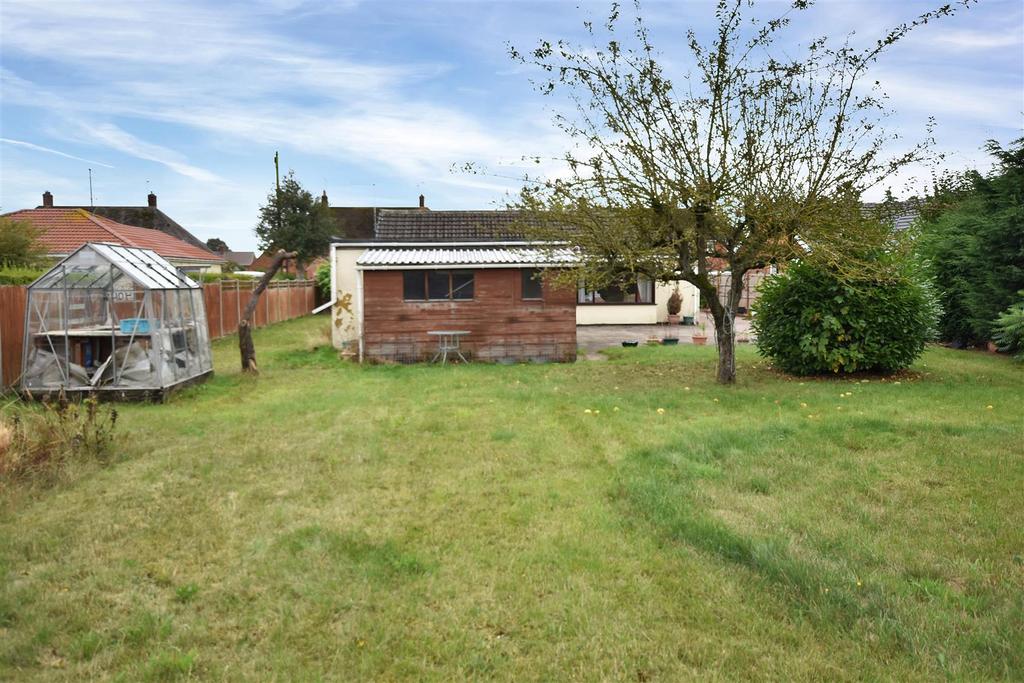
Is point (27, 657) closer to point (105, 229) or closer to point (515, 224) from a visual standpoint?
point (515, 224)

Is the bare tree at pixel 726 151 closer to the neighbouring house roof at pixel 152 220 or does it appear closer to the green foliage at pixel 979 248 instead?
the green foliage at pixel 979 248

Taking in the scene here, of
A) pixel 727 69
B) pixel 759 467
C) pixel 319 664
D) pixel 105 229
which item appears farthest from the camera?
pixel 105 229

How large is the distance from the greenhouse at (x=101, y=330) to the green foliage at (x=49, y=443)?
3.19m

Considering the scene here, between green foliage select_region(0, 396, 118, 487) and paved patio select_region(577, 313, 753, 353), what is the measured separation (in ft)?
42.0

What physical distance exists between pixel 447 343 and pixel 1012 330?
1188cm

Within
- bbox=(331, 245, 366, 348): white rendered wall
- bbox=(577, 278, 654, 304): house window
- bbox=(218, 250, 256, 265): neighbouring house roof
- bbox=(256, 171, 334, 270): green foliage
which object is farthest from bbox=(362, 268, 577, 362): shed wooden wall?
bbox=(218, 250, 256, 265): neighbouring house roof

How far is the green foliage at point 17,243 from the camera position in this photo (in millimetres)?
18297

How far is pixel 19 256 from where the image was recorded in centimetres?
1881

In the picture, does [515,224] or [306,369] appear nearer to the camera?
[515,224]

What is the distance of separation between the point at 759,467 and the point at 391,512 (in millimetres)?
3753

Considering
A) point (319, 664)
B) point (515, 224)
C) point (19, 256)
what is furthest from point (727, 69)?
point (19, 256)

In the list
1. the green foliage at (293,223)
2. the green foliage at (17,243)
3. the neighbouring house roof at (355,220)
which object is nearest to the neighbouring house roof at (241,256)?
the neighbouring house roof at (355,220)

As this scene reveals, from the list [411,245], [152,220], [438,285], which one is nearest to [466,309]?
[438,285]

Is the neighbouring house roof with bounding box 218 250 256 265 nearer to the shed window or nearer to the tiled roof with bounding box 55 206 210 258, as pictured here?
the tiled roof with bounding box 55 206 210 258
